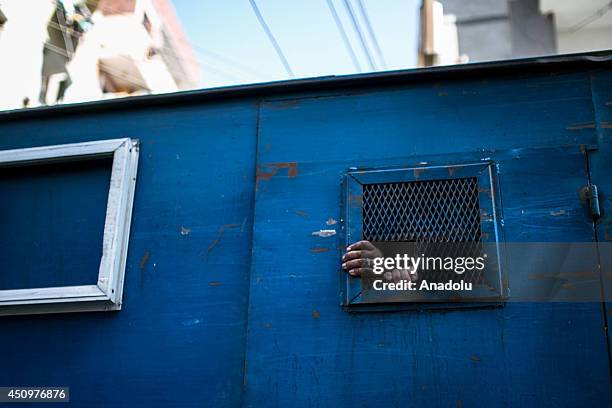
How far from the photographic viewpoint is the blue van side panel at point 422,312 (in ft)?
9.18

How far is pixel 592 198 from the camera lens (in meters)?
2.97

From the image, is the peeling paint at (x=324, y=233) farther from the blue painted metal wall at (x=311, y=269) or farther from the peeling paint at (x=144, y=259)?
the peeling paint at (x=144, y=259)

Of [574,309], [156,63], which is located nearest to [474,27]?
[574,309]

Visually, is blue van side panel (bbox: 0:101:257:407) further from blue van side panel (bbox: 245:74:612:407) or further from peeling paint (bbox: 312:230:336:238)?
peeling paint (bbox: 312:230:336:238)

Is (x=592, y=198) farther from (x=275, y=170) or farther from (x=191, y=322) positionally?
(x=191, y=322)

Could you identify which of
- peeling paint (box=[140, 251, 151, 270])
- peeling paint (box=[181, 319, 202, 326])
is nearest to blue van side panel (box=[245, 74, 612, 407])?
peeling paint (box=[181, 319, 202, 326])

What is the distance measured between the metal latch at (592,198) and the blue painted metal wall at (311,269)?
0.05m

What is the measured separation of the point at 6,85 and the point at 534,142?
10264mm

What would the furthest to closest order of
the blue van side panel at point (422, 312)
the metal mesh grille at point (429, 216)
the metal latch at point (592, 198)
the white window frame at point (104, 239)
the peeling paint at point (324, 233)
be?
the white window frame at point (104, 239) < the peeling paint at point (324, 233) < the metal mesh grille at point (429, 216) < the metal latch at point (592, 198) < the blue van side panel at point (422, 312)

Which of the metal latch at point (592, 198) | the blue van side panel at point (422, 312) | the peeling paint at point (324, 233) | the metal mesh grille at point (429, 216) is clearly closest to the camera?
the blue van side panel at point (422, 312)

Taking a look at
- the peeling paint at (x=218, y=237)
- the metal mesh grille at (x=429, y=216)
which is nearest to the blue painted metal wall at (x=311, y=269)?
the peeling paint at (x=218, y=237)

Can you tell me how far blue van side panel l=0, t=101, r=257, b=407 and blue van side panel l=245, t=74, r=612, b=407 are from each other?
14cm

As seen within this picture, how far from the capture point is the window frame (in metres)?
2.96

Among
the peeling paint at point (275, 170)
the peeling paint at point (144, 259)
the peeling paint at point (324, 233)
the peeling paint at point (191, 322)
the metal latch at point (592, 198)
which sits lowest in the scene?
the peeling paint at point (191, 322)
